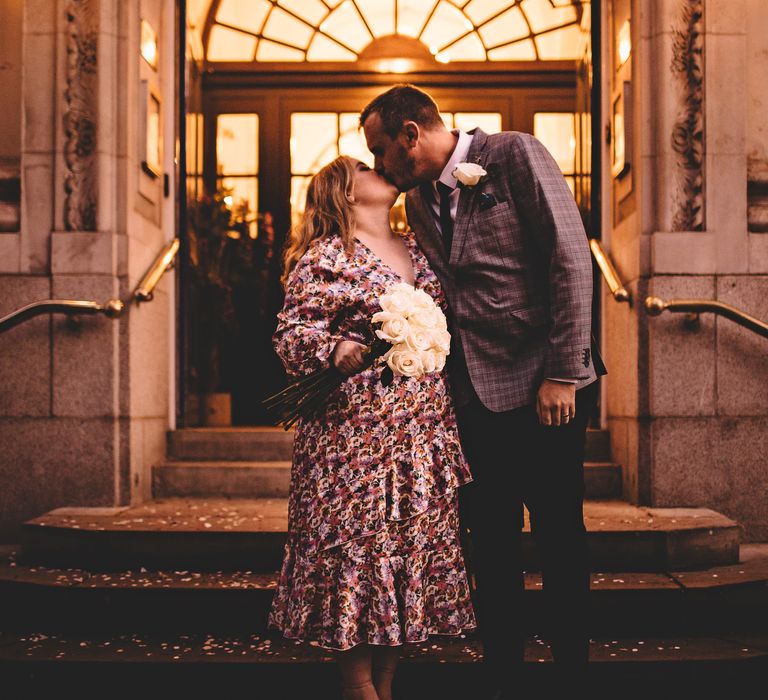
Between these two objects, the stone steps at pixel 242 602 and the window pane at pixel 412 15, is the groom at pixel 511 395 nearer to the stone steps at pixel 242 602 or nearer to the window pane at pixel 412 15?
the stone steps at pixel 242 602

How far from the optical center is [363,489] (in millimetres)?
2943

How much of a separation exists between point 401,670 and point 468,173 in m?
1.93

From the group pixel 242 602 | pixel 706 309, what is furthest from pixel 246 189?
pixel 242 602

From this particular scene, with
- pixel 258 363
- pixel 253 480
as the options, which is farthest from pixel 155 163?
pixel 258 363

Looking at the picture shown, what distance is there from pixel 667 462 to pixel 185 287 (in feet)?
11.4

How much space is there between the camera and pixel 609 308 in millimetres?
5664

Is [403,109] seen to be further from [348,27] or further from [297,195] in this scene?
[348,27]

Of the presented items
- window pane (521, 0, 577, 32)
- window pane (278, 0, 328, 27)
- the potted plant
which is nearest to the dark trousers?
the potted plant

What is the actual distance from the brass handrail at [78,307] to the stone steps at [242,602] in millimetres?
1414

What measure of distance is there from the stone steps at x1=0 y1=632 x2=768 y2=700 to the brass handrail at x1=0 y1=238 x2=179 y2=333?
1847 mm

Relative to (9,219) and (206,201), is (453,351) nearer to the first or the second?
(9,219)

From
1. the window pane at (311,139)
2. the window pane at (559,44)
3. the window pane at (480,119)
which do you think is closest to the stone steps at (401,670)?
the window pane at (311,139)

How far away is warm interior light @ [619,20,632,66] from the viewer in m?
5.37

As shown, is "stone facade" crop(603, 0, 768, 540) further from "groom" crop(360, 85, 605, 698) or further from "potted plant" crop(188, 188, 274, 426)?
"potted plant" crop(188, 188, 274, 426)
